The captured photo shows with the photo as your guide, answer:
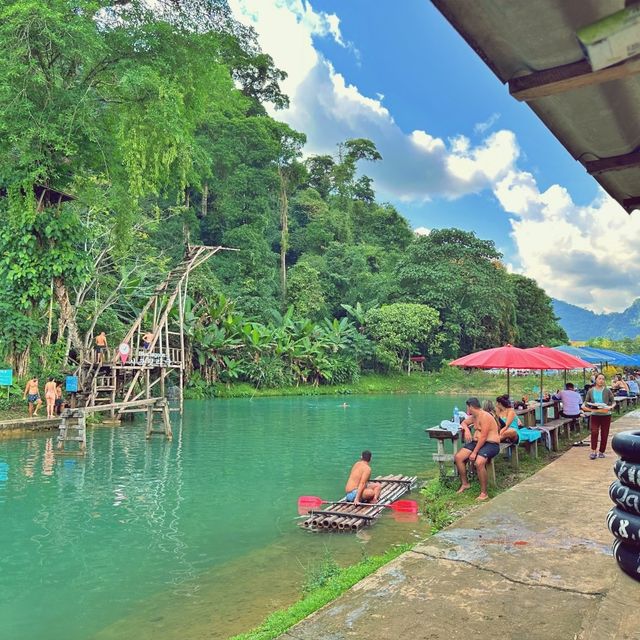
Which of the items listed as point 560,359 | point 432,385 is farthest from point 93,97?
point 432,385

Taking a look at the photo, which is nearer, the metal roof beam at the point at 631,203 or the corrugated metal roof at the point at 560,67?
the corrugated metal roof at the point at 560,67

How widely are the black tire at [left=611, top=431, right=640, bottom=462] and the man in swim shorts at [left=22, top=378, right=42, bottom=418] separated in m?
16.8

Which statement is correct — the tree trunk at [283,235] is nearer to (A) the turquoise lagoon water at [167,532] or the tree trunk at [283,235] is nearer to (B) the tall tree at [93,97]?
(B) the tall tree at [93,97]

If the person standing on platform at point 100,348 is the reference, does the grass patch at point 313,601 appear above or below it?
below

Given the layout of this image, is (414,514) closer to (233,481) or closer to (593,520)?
(593,520)

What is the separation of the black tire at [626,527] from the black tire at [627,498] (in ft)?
0.11

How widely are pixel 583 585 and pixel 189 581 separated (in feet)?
12.1

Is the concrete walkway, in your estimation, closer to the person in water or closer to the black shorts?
the black shorts

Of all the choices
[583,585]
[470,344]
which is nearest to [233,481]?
[583,585]

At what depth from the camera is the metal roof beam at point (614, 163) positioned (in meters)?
3.02

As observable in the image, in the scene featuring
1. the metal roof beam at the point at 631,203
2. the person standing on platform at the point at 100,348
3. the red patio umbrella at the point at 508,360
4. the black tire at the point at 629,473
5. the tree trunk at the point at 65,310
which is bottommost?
the black tire at the point at 629,473

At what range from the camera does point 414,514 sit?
761 cm

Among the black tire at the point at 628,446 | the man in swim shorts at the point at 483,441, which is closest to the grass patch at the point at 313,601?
the black tire at the point at 628,446

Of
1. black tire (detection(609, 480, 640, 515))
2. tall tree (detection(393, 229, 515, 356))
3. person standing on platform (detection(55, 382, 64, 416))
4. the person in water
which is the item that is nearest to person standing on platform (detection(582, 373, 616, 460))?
the person in water
